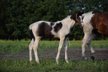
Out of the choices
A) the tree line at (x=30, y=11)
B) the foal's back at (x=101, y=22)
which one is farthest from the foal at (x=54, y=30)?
the tree line at (x=30, y=11)

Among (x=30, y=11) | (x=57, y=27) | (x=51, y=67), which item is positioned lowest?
(x=51, y=67)

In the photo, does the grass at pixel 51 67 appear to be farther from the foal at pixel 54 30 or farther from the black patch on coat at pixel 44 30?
the black patch on coat at pixel 44 30

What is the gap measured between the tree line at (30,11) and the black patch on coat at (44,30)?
25.6m

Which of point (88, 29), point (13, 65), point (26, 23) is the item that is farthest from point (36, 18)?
point (13, 65)

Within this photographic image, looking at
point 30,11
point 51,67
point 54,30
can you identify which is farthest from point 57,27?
point 30,11

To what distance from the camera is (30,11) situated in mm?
43219

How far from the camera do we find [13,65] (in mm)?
12750

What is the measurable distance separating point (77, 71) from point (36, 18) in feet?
99.1

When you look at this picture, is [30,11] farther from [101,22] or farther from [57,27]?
[57,27]

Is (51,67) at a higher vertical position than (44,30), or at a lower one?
lower

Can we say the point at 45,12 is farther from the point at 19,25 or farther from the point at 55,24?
the point at 55,24

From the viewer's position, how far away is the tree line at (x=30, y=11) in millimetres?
40750

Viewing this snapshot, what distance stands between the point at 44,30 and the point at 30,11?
29658 mm

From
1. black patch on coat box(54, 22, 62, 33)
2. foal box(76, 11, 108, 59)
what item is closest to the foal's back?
foal box(76, 11, 108, 59)
